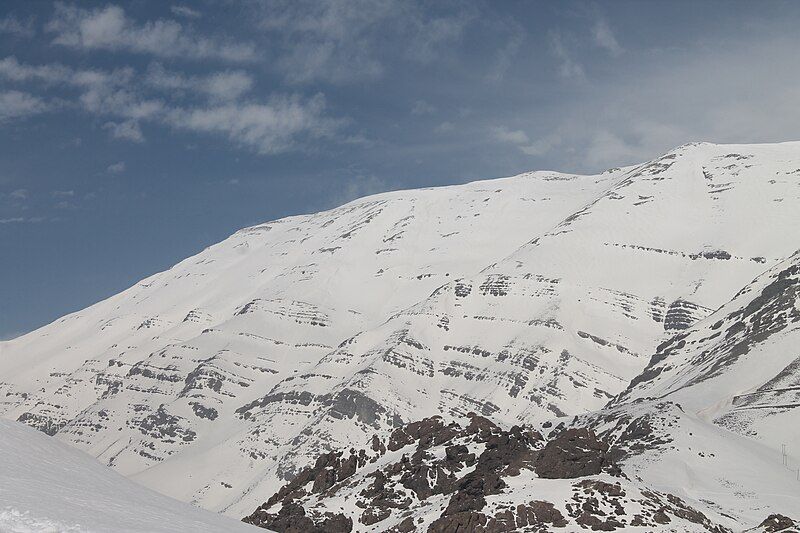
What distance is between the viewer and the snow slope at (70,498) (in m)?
14.8

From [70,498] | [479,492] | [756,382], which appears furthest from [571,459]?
[756,382]

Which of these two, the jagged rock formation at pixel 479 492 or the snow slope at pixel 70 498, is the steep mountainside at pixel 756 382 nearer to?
the jagged rock formation at pixel 479 492

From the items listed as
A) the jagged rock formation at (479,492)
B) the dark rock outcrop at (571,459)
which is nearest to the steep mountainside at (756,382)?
the jagged rock formation at (479,492)

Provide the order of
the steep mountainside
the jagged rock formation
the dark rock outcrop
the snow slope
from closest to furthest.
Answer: the snow slope, the jagged rock formation, the dark rock outcrop, the steep mountainside

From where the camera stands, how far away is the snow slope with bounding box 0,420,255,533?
1480cm

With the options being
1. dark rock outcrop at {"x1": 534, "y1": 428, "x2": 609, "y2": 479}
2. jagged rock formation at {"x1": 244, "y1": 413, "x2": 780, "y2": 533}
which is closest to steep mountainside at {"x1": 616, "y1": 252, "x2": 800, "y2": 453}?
jagged rock formation at {"x1": 244, "y1": 413, "x2": 780, "y2": 533}

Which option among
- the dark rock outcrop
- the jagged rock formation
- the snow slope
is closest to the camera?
the snow slope

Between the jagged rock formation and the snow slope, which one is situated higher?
the snow slope

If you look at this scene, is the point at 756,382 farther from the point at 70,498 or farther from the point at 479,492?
the point at 70,498

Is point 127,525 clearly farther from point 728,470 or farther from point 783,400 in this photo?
point 783,400

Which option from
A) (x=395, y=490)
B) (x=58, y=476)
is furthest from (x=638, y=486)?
(x=58, y=476)

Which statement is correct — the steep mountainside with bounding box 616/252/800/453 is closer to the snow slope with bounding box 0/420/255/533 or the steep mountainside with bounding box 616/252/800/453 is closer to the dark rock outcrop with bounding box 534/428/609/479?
the dark rock outcrop with bounding box 534/428/609/479

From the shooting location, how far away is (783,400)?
137750 mm

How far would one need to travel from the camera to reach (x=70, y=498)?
1653cm
